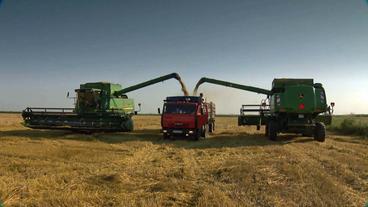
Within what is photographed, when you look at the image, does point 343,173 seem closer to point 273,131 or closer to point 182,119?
point 273,131

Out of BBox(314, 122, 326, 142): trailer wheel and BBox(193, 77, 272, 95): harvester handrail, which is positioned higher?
BBox(193, 77, 272, 95): harvester handrail

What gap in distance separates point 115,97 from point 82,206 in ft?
72.9

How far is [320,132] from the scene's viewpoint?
23688 millimetres

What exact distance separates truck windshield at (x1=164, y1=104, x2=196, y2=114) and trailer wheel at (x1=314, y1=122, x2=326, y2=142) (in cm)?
706

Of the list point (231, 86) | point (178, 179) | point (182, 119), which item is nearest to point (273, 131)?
point (182, 119)

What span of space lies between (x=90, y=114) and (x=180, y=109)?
6.44m

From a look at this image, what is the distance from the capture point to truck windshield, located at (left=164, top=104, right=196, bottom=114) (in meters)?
24.1

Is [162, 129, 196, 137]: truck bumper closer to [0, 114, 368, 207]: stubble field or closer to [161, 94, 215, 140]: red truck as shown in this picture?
[161, 94, 215, 140]: red truck

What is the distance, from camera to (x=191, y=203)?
8.35 metres

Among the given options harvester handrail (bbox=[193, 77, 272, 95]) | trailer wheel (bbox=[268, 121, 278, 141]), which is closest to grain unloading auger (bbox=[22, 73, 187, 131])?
harvester handrail (bbox=[193, 77, 272, 95])

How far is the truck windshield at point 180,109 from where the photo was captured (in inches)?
950

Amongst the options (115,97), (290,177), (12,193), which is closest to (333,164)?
(290,177)

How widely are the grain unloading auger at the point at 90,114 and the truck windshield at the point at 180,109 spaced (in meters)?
3.78

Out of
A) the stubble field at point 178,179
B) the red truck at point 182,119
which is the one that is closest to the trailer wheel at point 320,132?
the red truck at point 182,119
